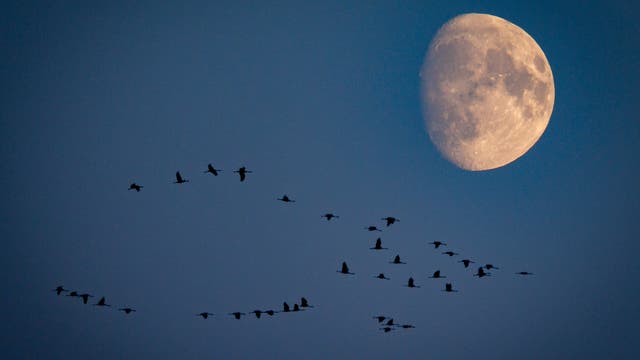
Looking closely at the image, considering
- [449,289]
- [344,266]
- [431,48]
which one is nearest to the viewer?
[344,266]

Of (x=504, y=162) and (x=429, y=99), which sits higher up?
(x=429, y=99)

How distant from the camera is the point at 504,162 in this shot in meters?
64.3

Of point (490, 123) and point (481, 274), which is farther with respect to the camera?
point (490, 123)

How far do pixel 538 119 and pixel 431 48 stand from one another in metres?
11.8

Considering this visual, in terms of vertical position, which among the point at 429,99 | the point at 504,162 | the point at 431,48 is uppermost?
the point at 431,48

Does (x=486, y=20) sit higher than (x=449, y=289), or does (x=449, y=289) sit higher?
(x=486, y=20)

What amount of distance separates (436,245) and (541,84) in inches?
705

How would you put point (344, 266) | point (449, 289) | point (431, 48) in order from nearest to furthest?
point (344, 266)
point (449, 289)
point (431, 48)

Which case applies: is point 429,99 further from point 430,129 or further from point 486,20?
point 486,20

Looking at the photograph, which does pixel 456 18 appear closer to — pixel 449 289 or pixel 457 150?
pixel 457 150

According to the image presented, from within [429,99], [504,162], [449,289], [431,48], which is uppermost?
[431,48]

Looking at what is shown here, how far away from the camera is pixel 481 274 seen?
57.8 meters

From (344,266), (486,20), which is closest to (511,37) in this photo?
(486,20)

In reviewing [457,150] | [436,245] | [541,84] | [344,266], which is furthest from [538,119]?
[344,266]
